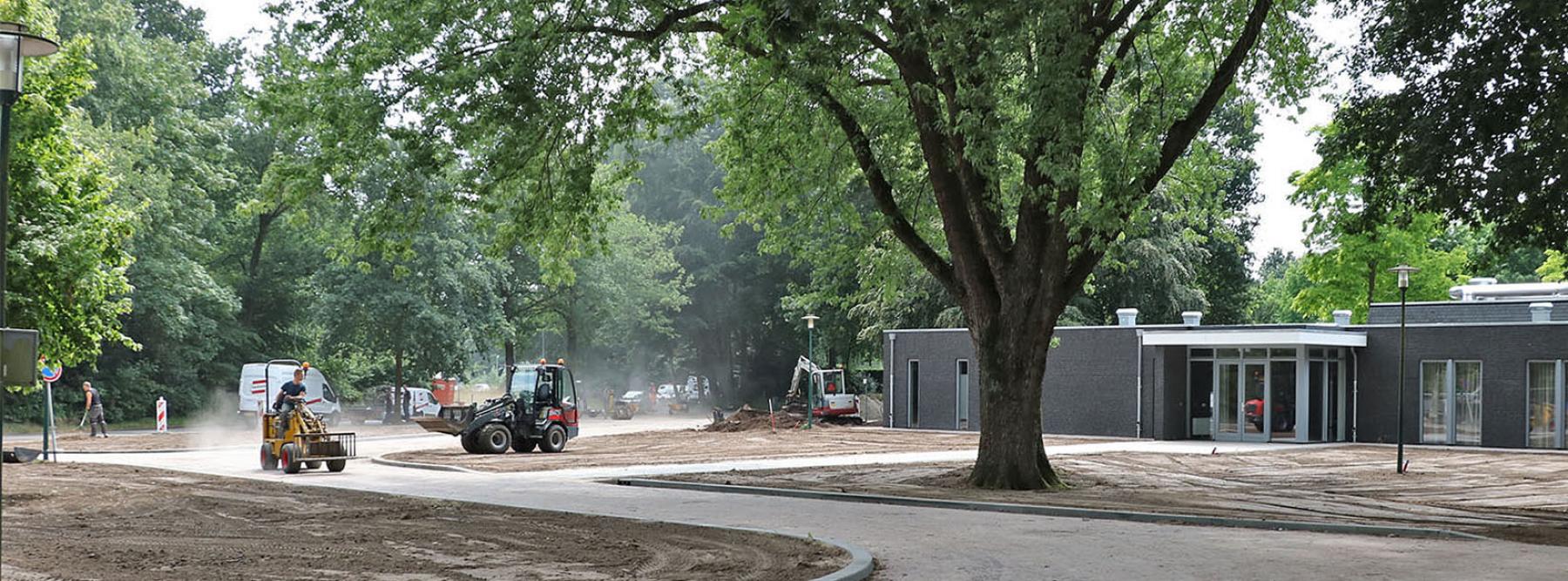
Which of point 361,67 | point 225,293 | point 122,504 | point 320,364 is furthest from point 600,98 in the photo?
point 320,364

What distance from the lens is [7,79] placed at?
9.16 metres

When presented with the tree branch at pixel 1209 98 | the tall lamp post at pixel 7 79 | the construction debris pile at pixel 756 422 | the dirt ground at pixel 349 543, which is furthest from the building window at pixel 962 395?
the tall lamp post at pixel 7 79

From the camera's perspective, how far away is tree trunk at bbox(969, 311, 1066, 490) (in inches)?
780

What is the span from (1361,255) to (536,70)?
3728cm

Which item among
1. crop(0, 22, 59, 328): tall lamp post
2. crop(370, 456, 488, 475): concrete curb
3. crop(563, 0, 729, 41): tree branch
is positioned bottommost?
crop(370, 456, 488, 475): concrete curb

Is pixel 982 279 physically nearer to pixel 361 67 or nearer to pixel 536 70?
pixel 536 70

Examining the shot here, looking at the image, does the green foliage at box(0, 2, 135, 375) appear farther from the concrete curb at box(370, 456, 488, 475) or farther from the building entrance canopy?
the building entrance canopy

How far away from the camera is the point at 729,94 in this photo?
78.2ft

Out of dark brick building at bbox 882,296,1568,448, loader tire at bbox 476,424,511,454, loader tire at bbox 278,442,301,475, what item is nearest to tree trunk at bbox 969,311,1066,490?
loader tire at bbox 278,442,301,475

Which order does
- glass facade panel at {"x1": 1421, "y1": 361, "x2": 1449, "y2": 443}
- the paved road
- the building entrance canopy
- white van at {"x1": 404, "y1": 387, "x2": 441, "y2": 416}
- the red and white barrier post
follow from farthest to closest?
white van at {"x1": 404, "y1": 387, "x2": 441, "y2": 416} < the red and white barrier post < the building entrance canopy < glass facade panel at {"x1": 1421, "y1": 361, "x2": 1449, "y2": 443} < the paved road

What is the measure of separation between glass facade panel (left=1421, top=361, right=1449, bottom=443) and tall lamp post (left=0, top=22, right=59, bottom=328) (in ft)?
107

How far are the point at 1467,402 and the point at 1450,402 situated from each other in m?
0.37

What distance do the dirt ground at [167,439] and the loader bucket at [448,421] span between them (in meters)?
6.49

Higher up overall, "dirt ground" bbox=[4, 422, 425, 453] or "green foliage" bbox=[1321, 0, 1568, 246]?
"green foliage" bbox=[1321, 0, 1568, 246]
